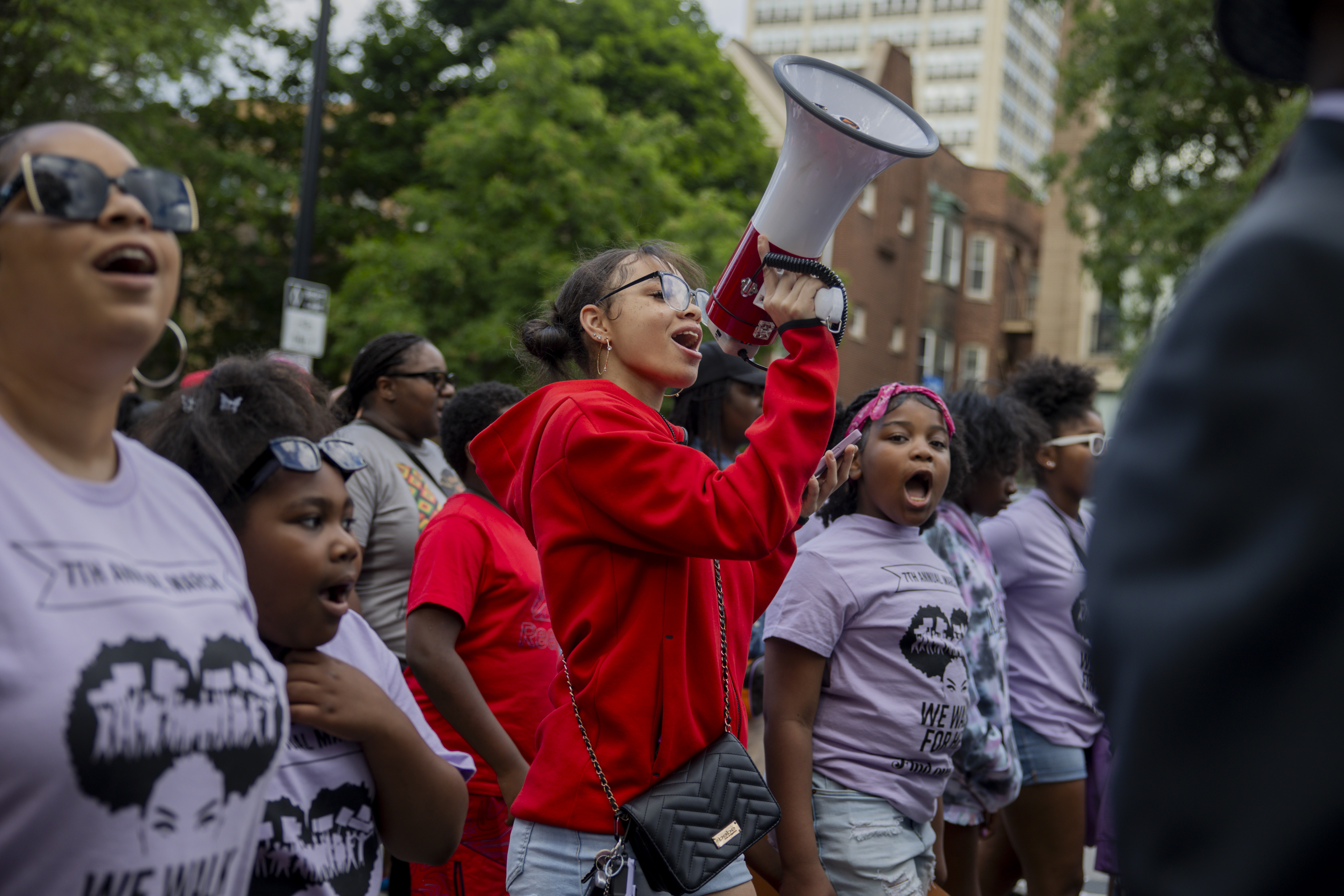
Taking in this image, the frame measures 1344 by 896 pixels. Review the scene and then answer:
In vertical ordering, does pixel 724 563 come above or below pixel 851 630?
above

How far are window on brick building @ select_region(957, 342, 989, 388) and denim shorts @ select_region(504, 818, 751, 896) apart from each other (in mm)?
37104

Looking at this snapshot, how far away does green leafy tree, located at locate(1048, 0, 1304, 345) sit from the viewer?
18766 mm

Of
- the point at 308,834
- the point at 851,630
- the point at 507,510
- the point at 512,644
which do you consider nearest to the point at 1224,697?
the point at 308,834

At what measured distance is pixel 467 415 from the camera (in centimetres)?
422

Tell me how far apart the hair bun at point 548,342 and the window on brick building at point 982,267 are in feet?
122

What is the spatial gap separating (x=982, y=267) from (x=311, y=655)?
128 ft

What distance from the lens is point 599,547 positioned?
2.46 meters

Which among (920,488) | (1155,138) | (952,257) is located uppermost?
(1155,138)

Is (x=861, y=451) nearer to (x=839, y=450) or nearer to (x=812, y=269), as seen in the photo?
(x=839, y=450)

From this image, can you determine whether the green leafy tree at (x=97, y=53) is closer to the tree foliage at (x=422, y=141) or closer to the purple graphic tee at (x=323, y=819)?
the tree foliage at (x=422, y=141)

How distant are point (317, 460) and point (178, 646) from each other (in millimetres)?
545

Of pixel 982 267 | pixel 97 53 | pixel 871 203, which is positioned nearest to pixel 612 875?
pixel 97 53

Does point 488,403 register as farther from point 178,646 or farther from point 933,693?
point 178,646

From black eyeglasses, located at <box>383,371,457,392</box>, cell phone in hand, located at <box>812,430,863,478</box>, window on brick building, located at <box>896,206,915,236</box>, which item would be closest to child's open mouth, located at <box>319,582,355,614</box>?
cell phone in hand, located at <box>812,430,863,478</box>
